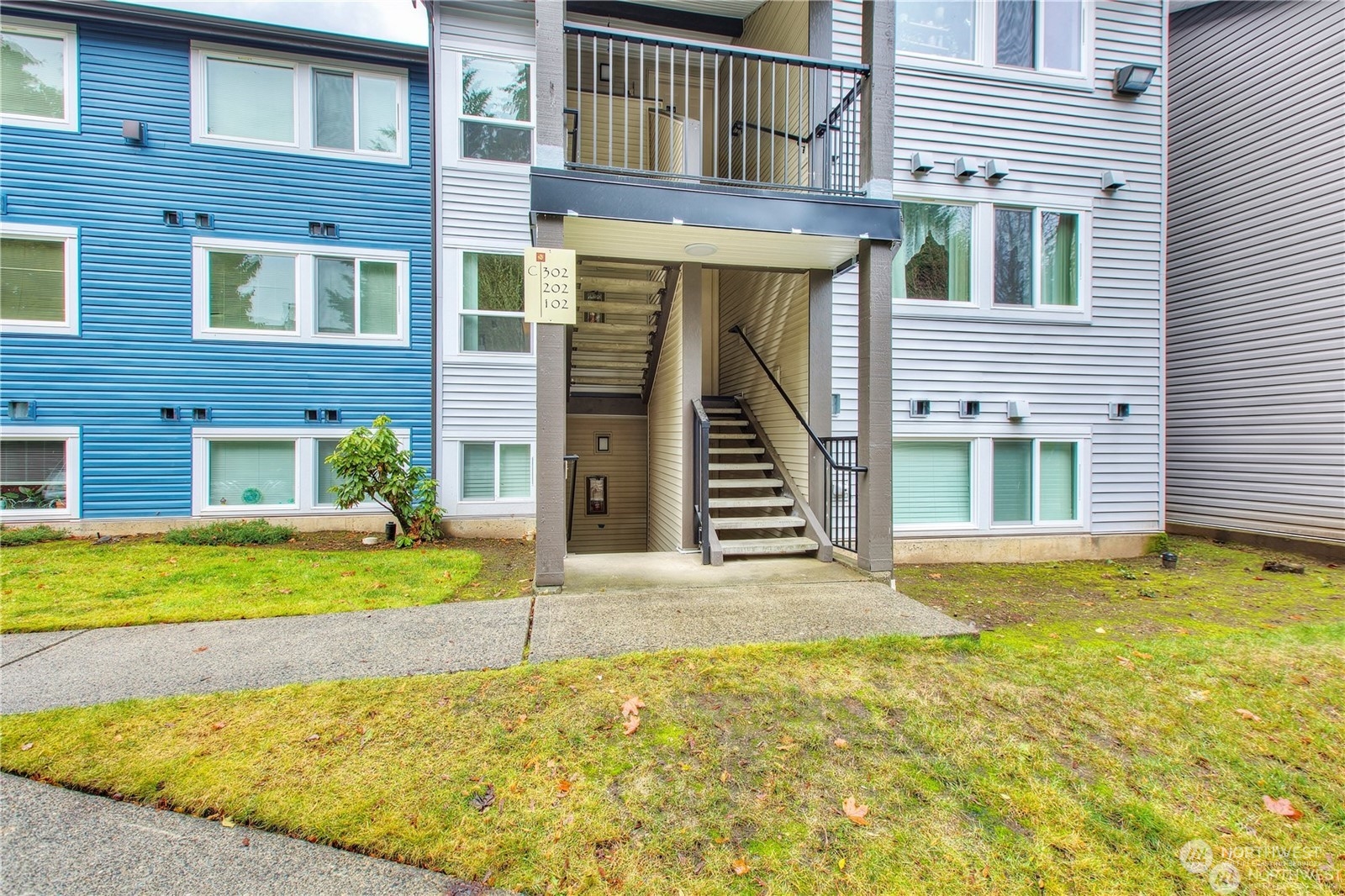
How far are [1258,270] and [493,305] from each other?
35.5 ft

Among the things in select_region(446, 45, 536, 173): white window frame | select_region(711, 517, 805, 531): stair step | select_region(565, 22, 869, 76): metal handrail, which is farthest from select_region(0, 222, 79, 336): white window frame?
select_region(711, 517, 805, 531): stair step

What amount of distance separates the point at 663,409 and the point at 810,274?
2713 mm

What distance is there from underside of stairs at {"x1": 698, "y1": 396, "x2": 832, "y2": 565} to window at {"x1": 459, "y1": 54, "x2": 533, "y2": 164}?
480 cm

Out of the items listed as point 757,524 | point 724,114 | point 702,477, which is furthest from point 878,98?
point 724,114

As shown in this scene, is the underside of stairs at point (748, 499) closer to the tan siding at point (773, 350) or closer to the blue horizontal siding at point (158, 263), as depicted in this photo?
the tan siding at point (773, 350)

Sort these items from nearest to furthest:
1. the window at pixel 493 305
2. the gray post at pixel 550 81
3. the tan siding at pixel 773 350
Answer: the gray post at pixel 550 81 < the tan siding at pixel 773 350 < the window at pixel 493 305

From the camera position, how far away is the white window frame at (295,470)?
7.78 metres

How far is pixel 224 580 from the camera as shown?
16.6ft

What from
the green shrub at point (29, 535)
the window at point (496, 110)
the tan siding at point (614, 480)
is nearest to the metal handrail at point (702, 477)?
the tan siding at point (614, 480)

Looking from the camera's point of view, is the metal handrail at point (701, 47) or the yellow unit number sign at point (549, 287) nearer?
the yellow unit number sign at point (549, 287)

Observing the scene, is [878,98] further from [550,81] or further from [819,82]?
[550,81]

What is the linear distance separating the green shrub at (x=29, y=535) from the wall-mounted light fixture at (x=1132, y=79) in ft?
49.0

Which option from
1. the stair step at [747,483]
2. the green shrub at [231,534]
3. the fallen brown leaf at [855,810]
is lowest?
the fallen brown leaf at [855,810]

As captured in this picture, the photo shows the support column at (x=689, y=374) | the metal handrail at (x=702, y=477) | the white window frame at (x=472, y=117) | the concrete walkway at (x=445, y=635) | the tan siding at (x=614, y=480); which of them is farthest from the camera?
the tan siding at (x=614, y=480)
